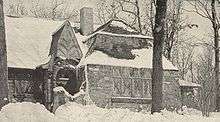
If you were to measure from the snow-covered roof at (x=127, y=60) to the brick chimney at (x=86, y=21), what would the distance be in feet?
12.6

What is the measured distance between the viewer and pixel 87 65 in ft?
94.7

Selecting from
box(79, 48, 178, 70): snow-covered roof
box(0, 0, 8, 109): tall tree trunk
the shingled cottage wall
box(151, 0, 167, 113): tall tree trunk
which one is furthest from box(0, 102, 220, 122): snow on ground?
box(79, 48, 178, 70): snow-covered roof

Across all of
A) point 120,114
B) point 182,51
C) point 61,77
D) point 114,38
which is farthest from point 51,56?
point 182,51

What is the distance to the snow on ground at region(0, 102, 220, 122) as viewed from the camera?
9547mm

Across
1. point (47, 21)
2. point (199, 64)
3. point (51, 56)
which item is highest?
point (47, 21)

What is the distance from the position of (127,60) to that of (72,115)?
20.8 meters

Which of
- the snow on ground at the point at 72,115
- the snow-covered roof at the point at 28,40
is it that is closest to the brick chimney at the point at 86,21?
the snow-covered roof at the point at 28,40

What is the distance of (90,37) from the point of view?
103ft

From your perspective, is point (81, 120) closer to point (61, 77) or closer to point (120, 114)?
point (120, 114)

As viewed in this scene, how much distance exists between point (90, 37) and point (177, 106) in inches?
301

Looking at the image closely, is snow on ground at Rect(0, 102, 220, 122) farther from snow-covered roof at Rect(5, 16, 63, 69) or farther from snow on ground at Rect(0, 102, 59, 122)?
snow-covered roof at Rect(5, 16, 63, 69)

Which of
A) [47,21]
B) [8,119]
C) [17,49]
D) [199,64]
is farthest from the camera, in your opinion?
[199,64]

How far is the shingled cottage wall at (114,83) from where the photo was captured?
28656mm

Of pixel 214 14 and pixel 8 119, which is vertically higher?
pixel 214 14
